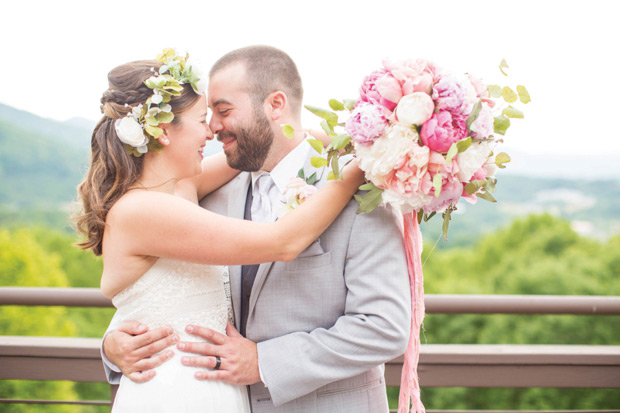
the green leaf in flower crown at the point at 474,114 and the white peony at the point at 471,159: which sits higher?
the green leaf in flower crown at the point at 474,114

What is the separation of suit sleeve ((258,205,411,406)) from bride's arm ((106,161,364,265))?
0.56 ft

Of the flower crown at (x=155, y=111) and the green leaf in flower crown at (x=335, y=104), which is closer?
the green leaf in flower crown at (x=335, y=104)

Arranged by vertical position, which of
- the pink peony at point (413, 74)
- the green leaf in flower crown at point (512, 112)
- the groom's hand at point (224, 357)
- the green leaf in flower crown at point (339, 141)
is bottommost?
the groom's hand at point (224, 357)

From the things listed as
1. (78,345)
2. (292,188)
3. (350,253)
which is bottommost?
(78,345)

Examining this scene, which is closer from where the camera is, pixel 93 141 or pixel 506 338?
pixel 93 141

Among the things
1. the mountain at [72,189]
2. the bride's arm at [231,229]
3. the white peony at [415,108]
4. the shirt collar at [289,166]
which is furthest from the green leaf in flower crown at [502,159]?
the mountain at [72,189]

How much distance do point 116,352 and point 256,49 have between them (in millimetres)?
1355

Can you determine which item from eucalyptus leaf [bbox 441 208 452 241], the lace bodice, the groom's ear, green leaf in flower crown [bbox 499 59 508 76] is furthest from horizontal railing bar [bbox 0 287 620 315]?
green leaf in flower crown [bbox 499 59 508 76]

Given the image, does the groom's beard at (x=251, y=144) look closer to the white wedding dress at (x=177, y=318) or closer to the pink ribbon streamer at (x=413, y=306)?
the white wedding dress at (x=177, y=318)

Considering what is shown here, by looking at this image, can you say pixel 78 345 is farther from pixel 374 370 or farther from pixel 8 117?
pixel 8 117

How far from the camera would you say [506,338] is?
16.2 meters

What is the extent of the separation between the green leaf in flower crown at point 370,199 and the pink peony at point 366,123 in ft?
0.57

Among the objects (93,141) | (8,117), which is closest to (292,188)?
(93,141)

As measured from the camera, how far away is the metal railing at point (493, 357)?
2.77 m
